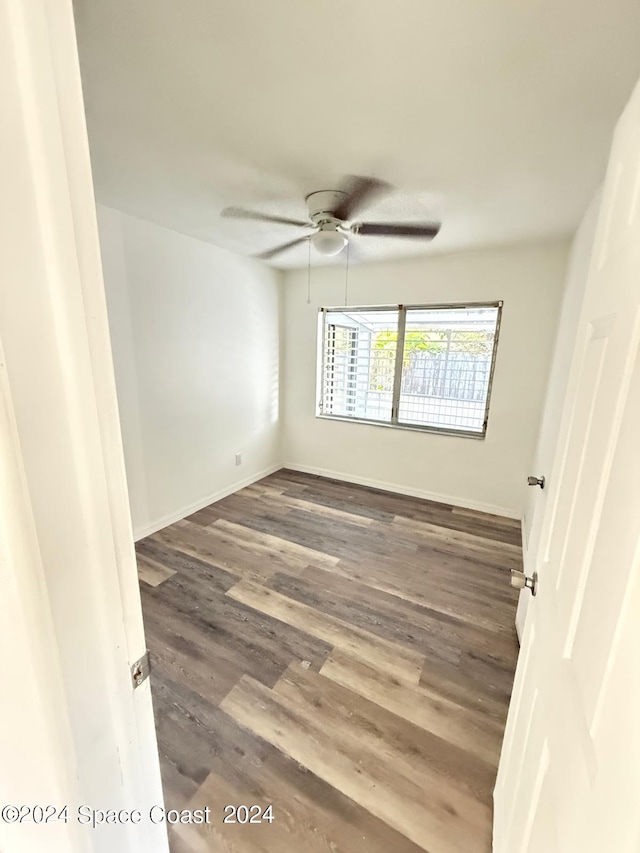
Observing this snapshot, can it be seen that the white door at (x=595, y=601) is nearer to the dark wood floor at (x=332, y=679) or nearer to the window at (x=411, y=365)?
the dark wood floor at (x=332, y=679)

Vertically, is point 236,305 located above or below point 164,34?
below

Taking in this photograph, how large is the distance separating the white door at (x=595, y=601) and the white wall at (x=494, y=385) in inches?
91.0

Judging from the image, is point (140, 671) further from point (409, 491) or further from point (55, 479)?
point (409, 491)

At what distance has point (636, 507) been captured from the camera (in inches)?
17.9

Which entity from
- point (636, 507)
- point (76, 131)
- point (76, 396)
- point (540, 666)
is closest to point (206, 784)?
point (540, 666)

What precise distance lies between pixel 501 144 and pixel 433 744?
245cm

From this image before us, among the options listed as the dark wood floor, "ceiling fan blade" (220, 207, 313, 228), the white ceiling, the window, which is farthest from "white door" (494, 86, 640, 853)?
the window

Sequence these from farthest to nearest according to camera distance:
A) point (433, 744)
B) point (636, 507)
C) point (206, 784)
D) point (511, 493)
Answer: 1. point (511, 493)
2. point (433, 744)
3. point (206, 784)
4. point (636, 507)

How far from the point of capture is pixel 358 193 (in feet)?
6.31

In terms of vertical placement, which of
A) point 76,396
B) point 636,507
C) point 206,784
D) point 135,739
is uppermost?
point 76,396

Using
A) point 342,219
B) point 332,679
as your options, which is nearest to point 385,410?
point 342,219

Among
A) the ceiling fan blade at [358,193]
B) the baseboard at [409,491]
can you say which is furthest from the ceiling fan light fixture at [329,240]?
the baseboard at [409,491]

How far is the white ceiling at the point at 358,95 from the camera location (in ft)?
3.12

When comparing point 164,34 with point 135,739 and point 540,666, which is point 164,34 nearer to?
point 135,739
